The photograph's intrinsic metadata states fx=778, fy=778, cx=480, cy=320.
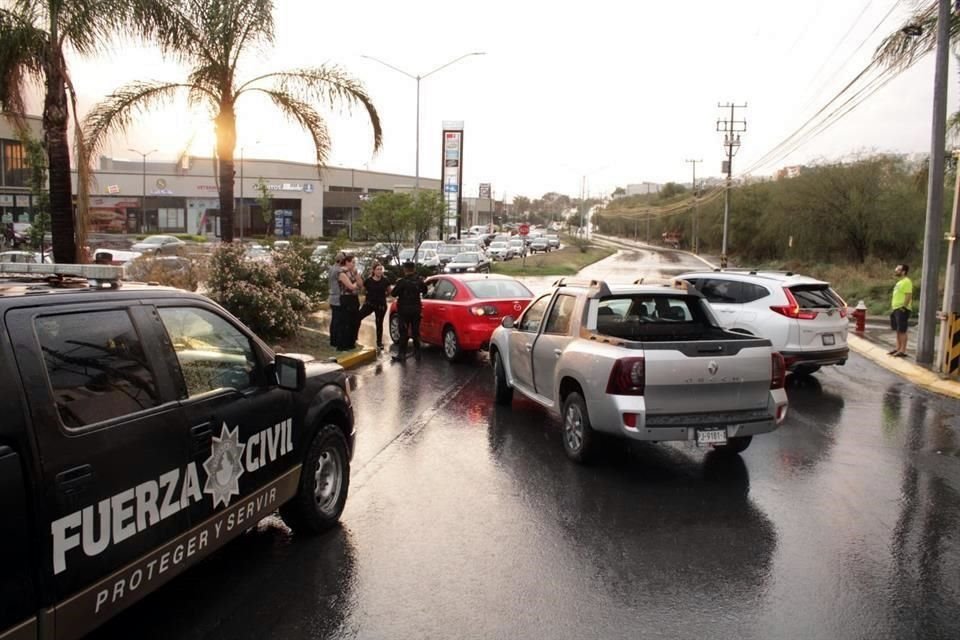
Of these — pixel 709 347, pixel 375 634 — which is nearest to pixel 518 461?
pixel 709 347

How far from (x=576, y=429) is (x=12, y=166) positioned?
57.9 m

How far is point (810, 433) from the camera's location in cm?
896

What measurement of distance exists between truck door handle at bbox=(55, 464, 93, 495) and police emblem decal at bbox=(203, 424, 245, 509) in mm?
828

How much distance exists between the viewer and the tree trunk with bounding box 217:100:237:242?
1594 cm

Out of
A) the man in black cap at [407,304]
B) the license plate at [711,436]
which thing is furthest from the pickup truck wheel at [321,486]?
the man in black cap at [407,304]

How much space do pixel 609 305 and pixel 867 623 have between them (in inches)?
183

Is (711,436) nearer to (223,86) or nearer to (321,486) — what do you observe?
(321,486)

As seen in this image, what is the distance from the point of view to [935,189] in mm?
14180

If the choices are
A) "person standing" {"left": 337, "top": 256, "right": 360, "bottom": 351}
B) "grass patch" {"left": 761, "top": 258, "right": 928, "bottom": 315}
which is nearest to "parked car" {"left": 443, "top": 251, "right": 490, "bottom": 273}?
"grass patch" {"left": 761, "top": 258, "right": 928, "bottom": 315}

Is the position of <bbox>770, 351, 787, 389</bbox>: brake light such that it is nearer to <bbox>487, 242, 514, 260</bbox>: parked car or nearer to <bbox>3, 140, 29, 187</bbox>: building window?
<bbox>487, 242, 514, 260</bbox>: parked car

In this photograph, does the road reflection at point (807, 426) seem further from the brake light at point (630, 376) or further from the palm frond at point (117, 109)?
the palm frond at point (117, 109)

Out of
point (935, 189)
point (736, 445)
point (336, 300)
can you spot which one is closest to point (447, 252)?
point (336, 300)

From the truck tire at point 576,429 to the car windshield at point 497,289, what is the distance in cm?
660

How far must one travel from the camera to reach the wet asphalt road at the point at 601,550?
424cm
